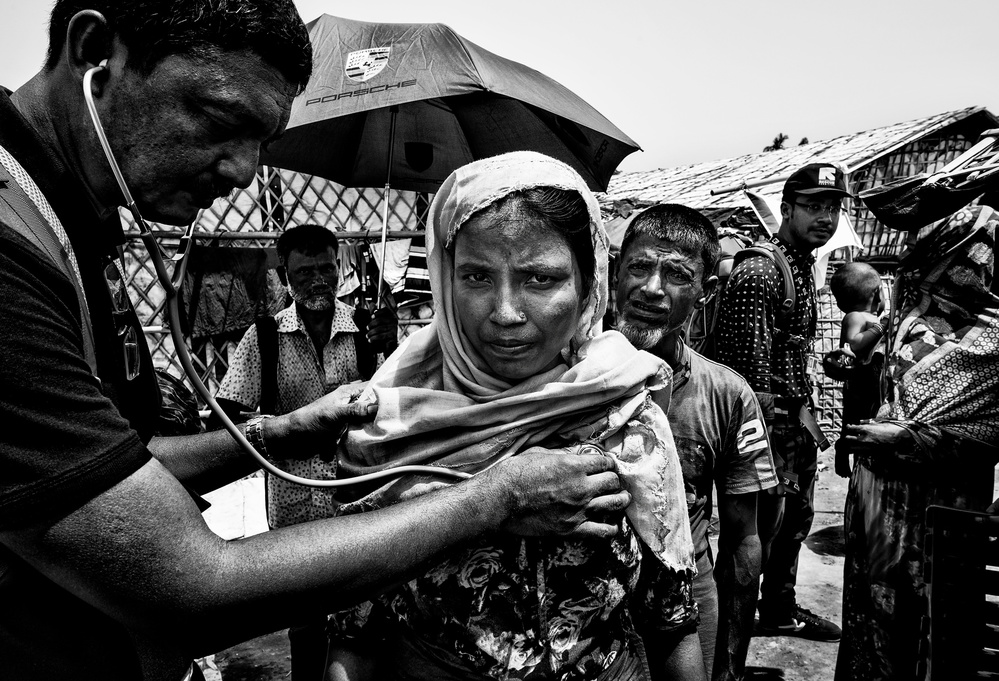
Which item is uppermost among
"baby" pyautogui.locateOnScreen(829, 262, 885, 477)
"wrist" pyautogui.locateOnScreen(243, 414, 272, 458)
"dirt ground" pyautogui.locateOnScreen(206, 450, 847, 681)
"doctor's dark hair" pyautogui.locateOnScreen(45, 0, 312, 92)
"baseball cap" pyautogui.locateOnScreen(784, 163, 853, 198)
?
"doctor's dark hair" pyautogui.locateOnScreen(45, 0, 312, 92)

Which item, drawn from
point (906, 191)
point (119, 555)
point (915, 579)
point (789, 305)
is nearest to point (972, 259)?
point (906, 191)

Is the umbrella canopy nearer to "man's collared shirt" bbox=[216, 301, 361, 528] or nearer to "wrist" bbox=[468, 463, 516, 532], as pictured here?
"man's collared shirt" bbox=[216, 301, 361, 528]

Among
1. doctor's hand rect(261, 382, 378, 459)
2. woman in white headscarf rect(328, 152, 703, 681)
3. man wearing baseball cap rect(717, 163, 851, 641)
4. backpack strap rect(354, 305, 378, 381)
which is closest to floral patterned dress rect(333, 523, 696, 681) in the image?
woman in white headscarf rect(328, 152, 703, 681)

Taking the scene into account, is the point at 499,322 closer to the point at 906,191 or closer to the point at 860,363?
the point at 906,191

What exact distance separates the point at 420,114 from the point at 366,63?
943 millimetres

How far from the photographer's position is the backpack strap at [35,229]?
1.05 meters

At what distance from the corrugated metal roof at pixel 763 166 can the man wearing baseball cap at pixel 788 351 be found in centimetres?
768

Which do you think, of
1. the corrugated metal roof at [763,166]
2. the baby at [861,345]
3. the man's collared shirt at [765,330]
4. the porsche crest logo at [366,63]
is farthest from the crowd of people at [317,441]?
the corrugated metal roof at [763,166]

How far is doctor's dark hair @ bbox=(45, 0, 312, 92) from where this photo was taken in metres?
1.27

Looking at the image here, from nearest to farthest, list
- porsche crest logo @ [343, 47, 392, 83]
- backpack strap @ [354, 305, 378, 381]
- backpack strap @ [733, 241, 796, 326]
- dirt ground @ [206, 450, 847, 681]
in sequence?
porsche crest logo @ [343, 47, 392, 83]
backpack strap @ [733, 241, 796, 326]
dirt ground @ [206, 450, 847, 681]
backpack strap @ [354, 305, 378, 381]

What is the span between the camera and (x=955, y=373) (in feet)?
10.9

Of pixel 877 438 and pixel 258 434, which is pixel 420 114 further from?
pixel 877 438

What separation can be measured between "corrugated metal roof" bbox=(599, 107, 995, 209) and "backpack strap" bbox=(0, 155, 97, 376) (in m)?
12.1

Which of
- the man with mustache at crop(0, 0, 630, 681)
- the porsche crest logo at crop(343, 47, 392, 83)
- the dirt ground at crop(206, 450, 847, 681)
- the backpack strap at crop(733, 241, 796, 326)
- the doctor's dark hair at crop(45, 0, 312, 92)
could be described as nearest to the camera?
the man with mustache at crop(0, 0, 630, 681)
